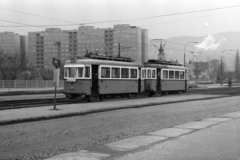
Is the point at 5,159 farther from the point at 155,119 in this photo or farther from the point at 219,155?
the point at 155,119

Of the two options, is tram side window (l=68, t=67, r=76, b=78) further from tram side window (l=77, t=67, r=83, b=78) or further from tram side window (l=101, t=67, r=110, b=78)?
tram side window (l=101, t=67, r=110, b=78)

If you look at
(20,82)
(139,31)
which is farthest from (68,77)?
(139,31)

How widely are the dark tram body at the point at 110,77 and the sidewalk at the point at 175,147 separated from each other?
12375 mm

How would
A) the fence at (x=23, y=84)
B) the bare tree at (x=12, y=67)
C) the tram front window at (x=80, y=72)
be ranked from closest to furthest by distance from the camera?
the tram front window at (x=80, y=72)
the fence at (x=23, y=84)
the bare tree at (x=12, y=67)

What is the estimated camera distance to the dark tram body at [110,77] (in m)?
22.1

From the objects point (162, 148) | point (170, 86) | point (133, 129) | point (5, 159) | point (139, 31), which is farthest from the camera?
point (139, 31)

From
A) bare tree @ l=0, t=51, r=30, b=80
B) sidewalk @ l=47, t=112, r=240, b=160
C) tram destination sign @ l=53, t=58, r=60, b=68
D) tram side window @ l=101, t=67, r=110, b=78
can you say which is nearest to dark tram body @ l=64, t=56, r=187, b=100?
tram side window @ l=101, t=67, r=110, b=78

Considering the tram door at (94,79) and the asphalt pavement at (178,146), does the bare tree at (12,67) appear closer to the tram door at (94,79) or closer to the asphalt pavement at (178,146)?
the tram door at (94,79)

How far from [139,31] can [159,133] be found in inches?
2956

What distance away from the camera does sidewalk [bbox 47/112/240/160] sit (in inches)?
268

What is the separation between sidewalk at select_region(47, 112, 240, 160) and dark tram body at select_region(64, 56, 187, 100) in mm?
12375

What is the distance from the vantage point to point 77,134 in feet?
32.2

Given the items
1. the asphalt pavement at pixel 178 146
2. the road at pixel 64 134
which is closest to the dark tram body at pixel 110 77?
the road at pixel 64 134

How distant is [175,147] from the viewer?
7746 millimetres
